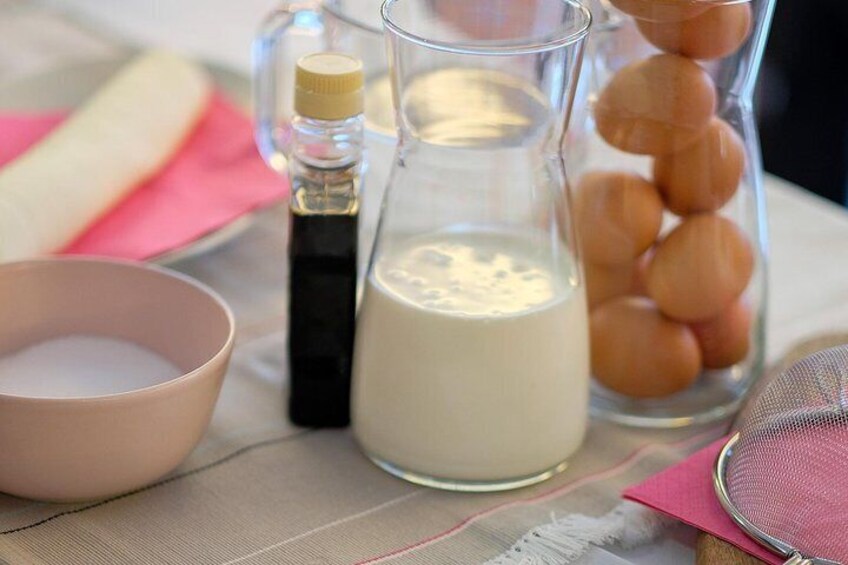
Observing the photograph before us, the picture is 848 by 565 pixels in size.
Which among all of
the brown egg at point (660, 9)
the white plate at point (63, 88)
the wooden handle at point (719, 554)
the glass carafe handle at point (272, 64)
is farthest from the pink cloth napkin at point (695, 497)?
the white plate at point (63, 88)

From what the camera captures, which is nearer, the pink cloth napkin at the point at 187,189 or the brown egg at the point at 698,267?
the brown egg at the point at 698,267

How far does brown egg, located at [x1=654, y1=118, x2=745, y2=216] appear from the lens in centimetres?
61

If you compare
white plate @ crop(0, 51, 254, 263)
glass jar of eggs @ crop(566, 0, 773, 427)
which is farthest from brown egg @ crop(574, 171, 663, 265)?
white plate @ crop(0, 51, 254, 263)

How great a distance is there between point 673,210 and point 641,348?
0.07 m

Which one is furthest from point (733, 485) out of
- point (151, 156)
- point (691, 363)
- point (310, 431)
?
point (151, 156)

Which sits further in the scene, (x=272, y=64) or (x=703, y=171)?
(x=272, y=64)

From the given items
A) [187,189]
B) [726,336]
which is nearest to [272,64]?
[187,189]

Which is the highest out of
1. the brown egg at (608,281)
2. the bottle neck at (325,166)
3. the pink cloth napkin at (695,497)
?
the bottle neck at (325,166)

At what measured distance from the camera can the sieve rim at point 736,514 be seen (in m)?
0.51

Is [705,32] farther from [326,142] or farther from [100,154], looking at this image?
[100,154]

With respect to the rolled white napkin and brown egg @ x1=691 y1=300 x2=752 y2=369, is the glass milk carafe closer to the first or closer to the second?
brown egg @ x1=691 y1=300 x2=752 y2=369

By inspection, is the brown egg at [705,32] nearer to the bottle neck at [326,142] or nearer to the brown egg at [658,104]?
the brown egg at [658,104]

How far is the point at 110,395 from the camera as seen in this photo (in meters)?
0.52

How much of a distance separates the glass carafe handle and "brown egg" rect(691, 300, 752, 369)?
0.28 meters
